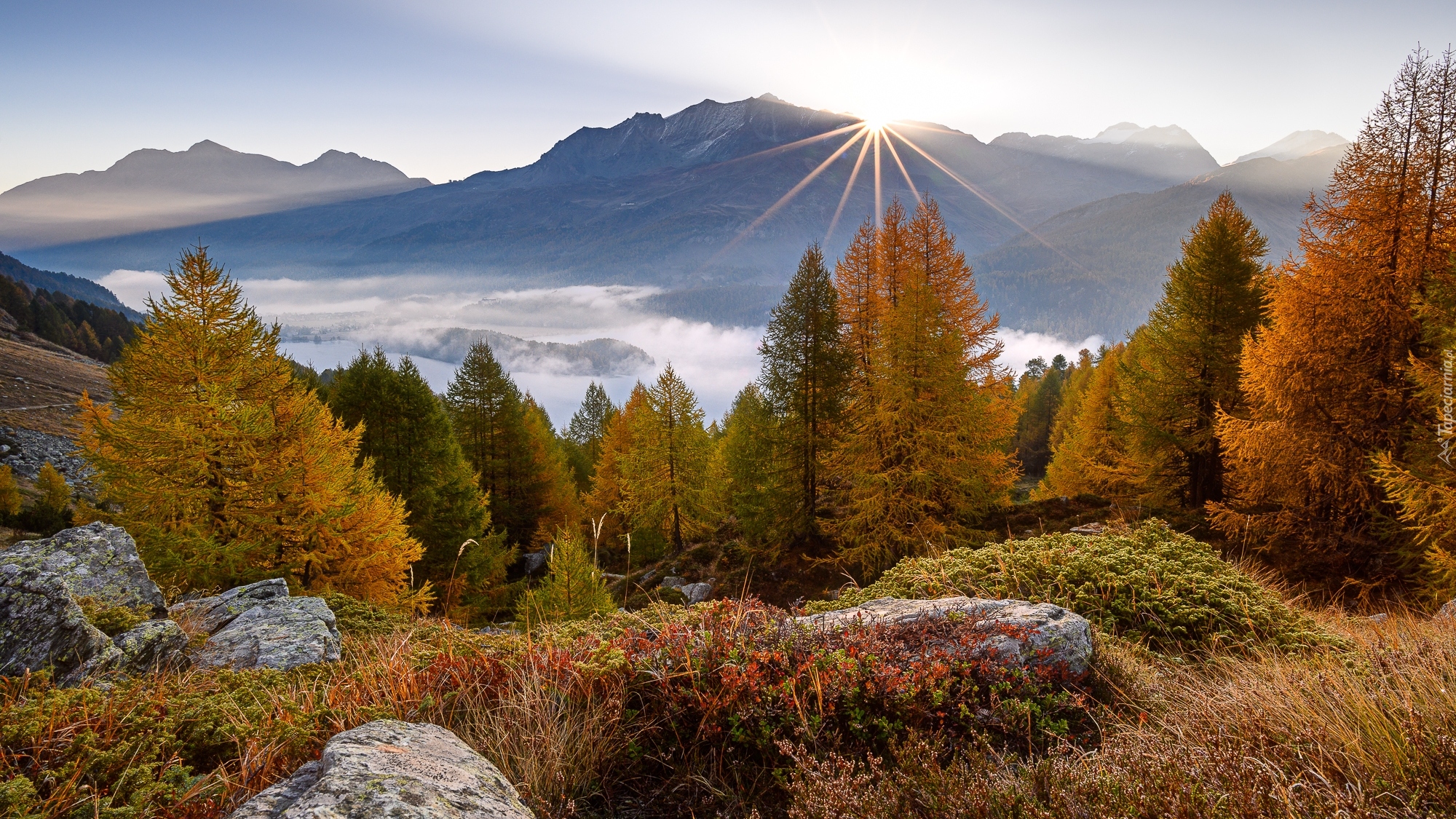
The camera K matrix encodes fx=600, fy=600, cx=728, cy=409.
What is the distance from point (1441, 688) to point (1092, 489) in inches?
996

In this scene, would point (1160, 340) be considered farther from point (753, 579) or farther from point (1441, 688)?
point (1441, 688)

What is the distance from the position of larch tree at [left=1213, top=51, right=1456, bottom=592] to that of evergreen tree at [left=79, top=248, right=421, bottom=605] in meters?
17.2

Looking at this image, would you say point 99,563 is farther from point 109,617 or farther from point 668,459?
point 668,459

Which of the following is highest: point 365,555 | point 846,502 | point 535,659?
point 535,659

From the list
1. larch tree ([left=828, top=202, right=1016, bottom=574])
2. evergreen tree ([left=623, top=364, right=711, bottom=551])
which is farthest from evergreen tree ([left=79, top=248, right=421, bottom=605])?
evergreen tree ([left=623, top=364, right=711, bottom=551])

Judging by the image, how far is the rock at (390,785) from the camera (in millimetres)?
1787

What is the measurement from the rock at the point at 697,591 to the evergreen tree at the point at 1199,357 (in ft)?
47.5

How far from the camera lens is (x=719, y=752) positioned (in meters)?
2.86

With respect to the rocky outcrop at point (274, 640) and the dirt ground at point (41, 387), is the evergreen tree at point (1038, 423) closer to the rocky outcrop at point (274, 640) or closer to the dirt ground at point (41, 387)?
the rocky outcrop at point (274, 640)

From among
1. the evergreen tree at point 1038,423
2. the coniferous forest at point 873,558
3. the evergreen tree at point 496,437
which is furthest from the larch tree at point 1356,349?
the evergreen tree at point 1038,423

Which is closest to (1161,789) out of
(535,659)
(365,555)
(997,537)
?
(535,659)

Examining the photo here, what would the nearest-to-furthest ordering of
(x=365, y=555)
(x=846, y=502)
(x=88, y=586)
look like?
(x=88, y=586), (x=365, y=555), (x=846, y=502)

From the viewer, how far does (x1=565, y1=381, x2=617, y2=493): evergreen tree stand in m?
47.8

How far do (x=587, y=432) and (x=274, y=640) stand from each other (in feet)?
168
